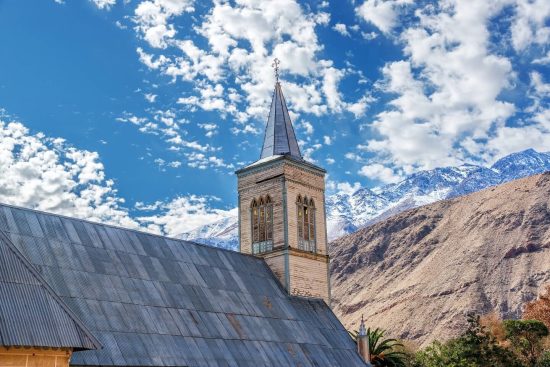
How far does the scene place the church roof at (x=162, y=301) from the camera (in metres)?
25.2

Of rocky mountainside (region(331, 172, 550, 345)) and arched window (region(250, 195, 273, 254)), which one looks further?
rocky mountainside (region(331, 172, 550, 345))

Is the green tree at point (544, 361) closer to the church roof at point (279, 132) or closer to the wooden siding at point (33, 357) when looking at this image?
the church roof at point (279, 132)

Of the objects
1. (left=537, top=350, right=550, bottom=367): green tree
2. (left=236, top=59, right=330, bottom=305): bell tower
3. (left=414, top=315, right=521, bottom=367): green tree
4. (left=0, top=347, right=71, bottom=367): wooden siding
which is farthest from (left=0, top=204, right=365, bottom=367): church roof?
(left=537, top=350, right=550, bottom=367): green tree

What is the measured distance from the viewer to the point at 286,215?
39.9 meters

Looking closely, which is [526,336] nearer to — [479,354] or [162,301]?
[479,354]

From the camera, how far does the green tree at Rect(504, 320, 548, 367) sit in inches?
2842

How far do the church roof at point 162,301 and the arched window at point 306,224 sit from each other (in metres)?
4.57

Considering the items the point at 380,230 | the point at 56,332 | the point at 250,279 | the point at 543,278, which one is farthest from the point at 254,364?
the point at 380,230

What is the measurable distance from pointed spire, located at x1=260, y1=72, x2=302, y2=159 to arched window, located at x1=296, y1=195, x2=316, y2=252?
9.59 ft

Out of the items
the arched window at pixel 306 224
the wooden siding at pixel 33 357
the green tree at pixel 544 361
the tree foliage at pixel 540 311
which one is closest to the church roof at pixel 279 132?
the arched window at pixel 306 224

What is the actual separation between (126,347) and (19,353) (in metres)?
5.45

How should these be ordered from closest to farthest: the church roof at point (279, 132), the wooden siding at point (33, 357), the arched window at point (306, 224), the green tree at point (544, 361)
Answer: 1. the wooden siding at point (33, 357)
2. the arched window at point (306, 224)
3. the church roof at point (279, 132)
4. the green tree at point (544, 361)

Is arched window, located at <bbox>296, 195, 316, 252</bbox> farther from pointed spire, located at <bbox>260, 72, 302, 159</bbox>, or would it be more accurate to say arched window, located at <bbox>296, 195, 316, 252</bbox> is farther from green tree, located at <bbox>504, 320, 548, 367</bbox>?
green tree, located at <bbox>504, 320, 548, 367</bbox>

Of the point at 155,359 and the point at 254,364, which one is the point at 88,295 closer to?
the point at 155,359
